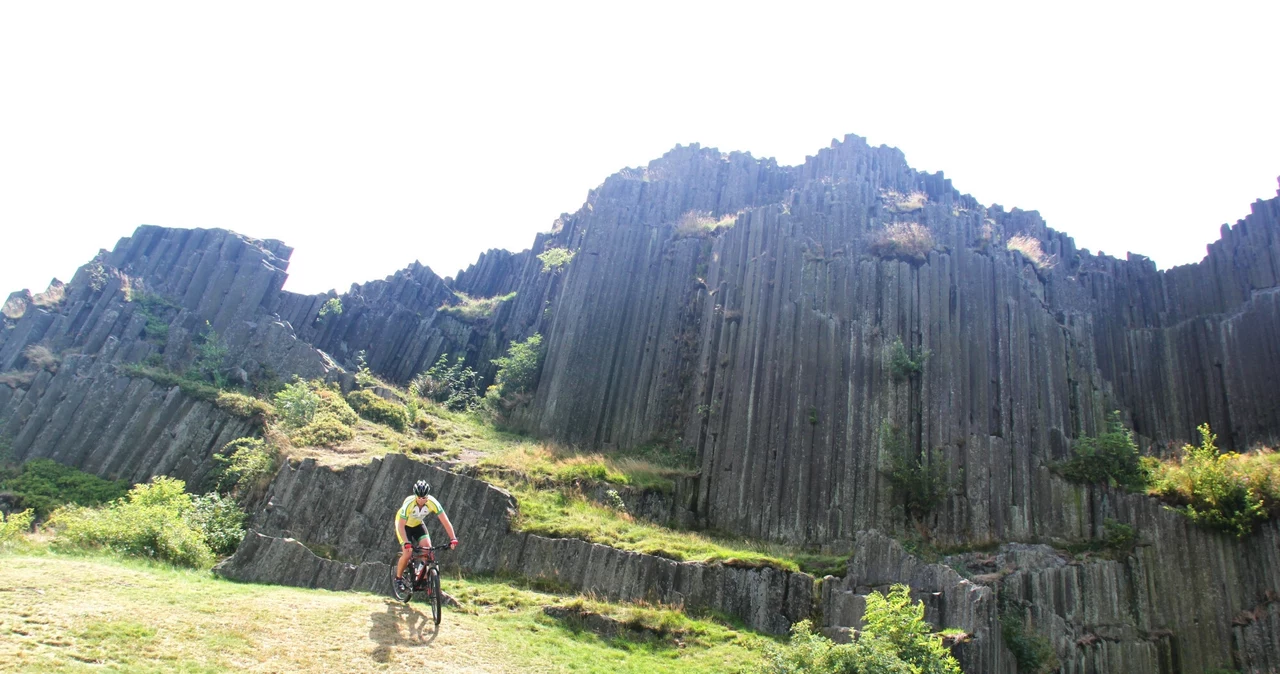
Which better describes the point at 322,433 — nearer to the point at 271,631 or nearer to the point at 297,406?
the point at 297,406

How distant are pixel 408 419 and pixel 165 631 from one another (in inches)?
788

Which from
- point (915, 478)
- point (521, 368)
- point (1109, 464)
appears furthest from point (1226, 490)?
point (521, 368)

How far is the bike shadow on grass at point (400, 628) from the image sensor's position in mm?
11211

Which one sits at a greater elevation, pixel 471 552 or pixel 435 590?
pixel 471 552

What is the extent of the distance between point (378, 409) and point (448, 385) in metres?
9.71

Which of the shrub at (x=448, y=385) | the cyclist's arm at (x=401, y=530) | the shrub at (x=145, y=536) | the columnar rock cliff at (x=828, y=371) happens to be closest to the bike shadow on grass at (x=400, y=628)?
the cyclist's arm at (x=401, y=530)

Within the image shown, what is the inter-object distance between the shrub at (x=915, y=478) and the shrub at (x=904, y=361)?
84.6 inches

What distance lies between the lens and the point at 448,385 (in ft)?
131

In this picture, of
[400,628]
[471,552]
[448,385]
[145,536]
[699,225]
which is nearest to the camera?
[400,628]

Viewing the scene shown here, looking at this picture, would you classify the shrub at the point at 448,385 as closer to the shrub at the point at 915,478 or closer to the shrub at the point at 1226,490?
the shrub at the point at 915,478

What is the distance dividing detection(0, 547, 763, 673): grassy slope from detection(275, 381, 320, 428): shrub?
10155 mm

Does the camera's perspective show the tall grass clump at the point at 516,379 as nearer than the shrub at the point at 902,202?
No

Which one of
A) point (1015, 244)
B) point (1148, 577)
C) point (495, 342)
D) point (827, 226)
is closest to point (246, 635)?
point (1148, 577)

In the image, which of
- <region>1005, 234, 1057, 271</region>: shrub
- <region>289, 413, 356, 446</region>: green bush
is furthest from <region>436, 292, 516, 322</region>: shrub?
<region>1005, 234, 1057, 271</region>: shrub
